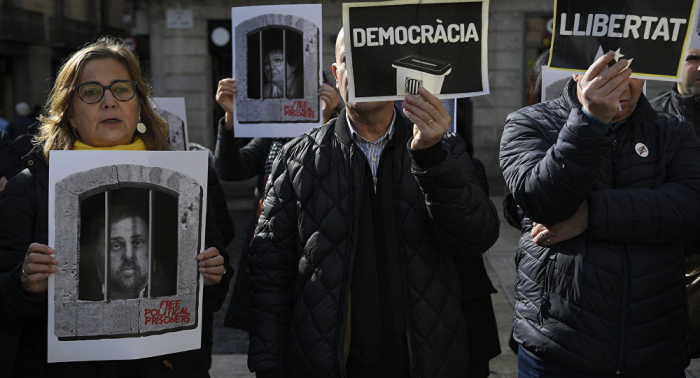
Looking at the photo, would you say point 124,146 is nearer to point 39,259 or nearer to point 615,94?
point 39,259

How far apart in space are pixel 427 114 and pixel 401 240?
450 millimetres

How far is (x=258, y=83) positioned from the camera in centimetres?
399

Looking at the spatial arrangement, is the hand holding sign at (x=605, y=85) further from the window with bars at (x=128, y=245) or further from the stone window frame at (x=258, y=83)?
the stone window frame at (x=258, y=83)

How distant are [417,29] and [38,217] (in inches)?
47.4

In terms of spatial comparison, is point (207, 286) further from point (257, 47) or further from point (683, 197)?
point (257, 47)

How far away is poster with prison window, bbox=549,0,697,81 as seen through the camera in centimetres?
229

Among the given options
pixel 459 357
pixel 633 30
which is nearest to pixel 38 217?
pixel 459 357

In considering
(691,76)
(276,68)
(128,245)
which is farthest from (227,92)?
(691,76)

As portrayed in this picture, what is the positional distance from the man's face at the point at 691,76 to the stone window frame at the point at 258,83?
1739 millimetres

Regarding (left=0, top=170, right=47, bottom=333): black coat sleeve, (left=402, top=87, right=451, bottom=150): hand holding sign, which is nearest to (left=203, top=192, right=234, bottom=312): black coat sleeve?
(left=0, top=170, right=47, bottom=333): black coat sleeve

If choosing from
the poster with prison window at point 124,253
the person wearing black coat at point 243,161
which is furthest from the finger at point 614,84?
the person wearing black coat at point 243,161

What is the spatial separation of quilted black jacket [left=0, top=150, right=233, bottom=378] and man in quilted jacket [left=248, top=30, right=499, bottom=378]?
380 mm

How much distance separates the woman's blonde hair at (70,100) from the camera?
2445 millimetres

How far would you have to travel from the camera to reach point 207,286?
248cm
